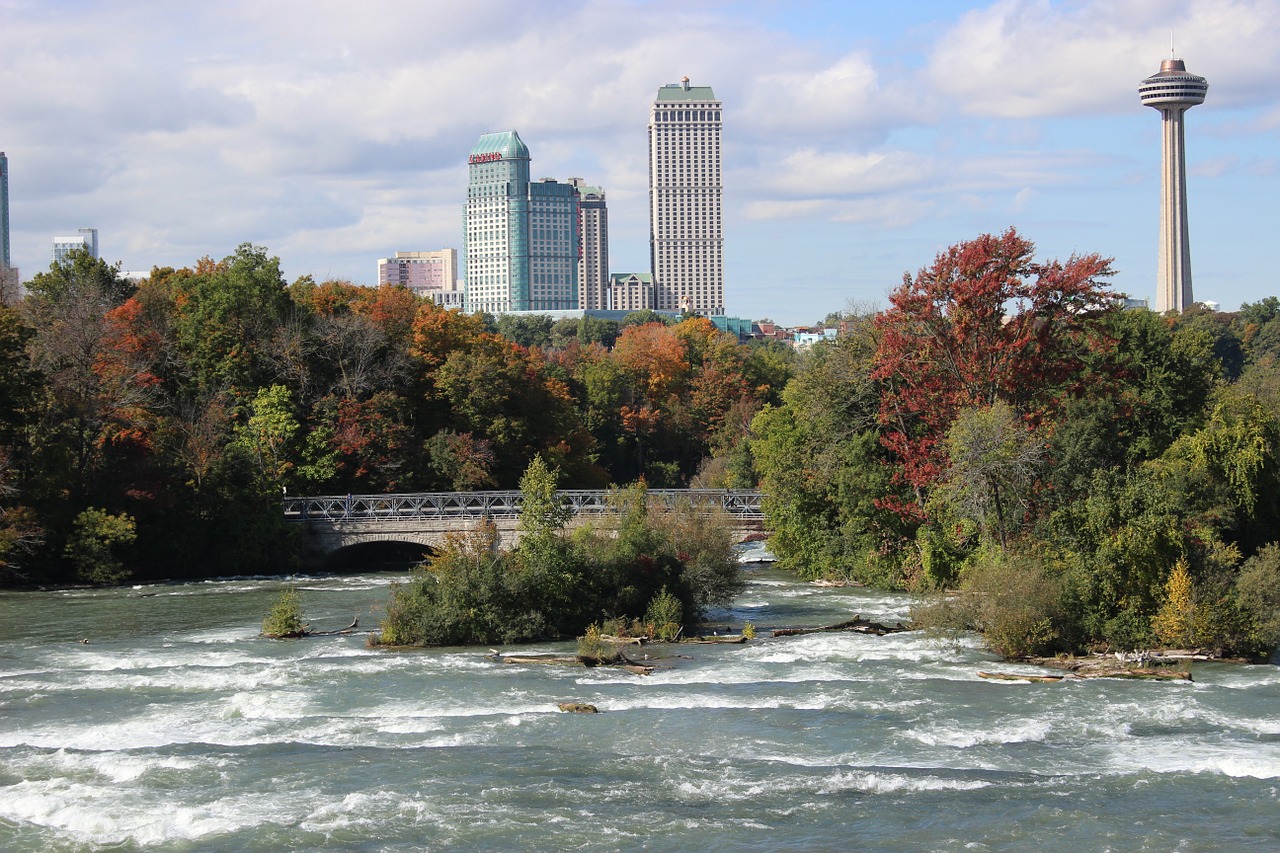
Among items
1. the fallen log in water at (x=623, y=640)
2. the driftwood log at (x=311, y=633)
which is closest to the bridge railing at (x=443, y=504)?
the driftwood log at (x=311, y=633)

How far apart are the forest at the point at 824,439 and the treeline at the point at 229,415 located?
15 cm

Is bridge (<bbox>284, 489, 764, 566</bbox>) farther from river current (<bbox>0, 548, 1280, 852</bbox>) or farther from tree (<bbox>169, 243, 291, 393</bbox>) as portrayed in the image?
river current (<bbox>0, 548, 1280, 852</bbox>)

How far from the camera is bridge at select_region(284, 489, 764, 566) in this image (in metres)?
57.0

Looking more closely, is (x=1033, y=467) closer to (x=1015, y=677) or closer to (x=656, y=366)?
(x=1015, y=677)

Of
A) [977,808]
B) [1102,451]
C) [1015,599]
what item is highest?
[1102,451]

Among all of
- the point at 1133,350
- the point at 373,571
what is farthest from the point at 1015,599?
the point at 373,571

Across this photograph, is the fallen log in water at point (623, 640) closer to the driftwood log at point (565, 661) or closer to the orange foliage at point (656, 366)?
the driftwood log at point (565, 661)

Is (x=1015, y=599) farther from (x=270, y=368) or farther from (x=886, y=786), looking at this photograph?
(x=270, y=368)

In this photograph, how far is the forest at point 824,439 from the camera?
117 ft

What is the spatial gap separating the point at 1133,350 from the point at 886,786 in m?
30.7

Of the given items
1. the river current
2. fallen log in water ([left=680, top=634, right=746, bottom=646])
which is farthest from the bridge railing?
the river current

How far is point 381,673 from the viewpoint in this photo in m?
34.8

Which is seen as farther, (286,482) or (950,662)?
(286,482)

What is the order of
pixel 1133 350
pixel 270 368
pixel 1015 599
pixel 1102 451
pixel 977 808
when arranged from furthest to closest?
pixel 270 368, pixel 1133 350, pixel 1102 451, pixel 1015 599, pixel 977 808
